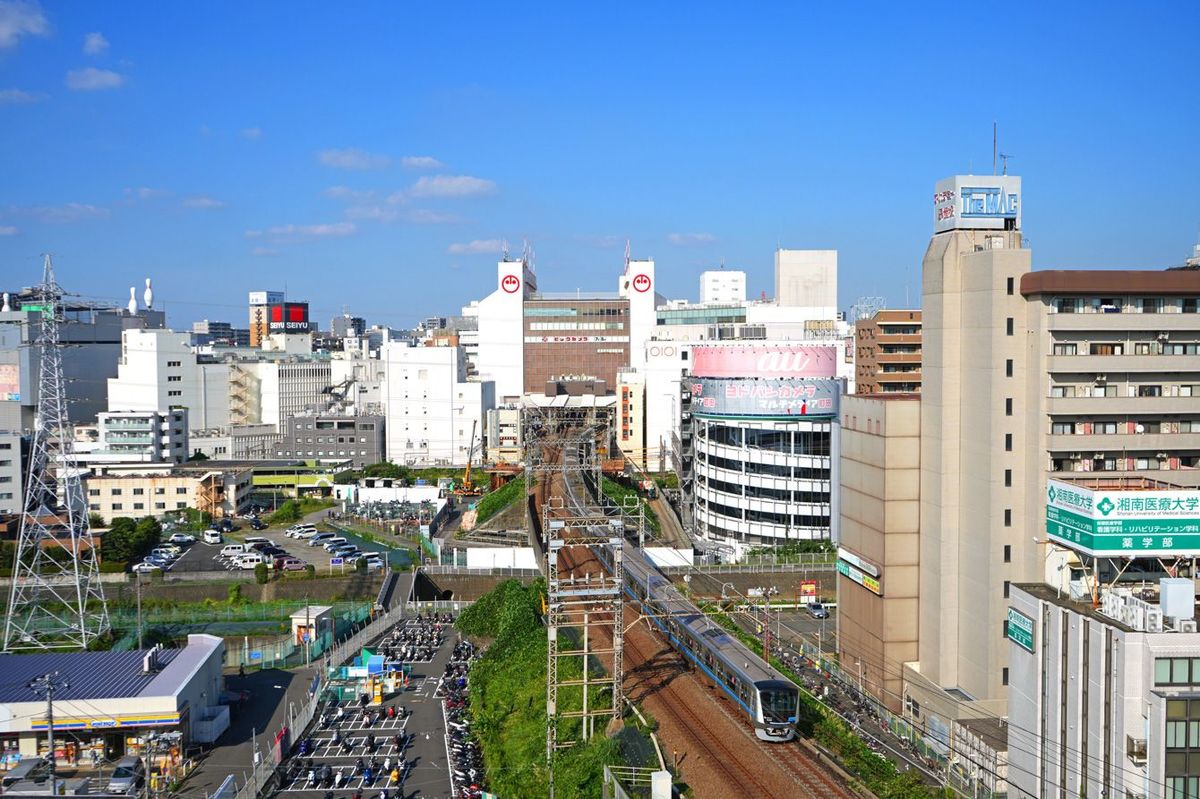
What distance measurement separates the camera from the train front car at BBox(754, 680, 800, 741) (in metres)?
16.3

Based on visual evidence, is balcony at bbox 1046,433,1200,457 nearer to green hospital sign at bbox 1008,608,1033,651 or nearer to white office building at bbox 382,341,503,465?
green hospital sign at bbox 1008,608,1033,651

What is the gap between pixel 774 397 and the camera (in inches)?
1361

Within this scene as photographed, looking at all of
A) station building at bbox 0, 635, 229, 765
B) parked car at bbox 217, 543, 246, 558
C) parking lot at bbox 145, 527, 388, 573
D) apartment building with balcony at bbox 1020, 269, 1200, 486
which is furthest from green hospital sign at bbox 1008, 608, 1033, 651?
parked car at bbox 217, 543, 246, 558

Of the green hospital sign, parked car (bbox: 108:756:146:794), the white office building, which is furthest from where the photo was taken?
the white office building

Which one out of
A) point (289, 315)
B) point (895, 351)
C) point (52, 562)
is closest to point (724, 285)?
point (289, 315)

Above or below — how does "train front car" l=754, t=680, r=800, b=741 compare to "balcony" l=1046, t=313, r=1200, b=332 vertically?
below

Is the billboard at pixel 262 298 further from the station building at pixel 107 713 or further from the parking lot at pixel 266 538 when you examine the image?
the station building at pixel 107 713

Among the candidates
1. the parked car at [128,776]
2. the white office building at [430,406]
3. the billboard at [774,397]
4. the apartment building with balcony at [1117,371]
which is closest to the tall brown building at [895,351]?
the billboard at [774,397]

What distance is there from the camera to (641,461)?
→ 55281 millimetres

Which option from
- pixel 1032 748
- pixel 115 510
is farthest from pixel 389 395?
pixel 1032 748

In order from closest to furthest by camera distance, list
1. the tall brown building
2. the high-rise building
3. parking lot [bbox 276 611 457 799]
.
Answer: parking lot [bbox 276 611 457 799]
the tall brown building
the high-rise building

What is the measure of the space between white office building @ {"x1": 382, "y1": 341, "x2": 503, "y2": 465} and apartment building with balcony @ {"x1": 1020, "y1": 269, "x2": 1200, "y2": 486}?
4145cm

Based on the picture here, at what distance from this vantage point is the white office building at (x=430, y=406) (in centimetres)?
5775

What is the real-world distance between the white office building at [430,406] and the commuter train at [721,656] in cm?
3164
